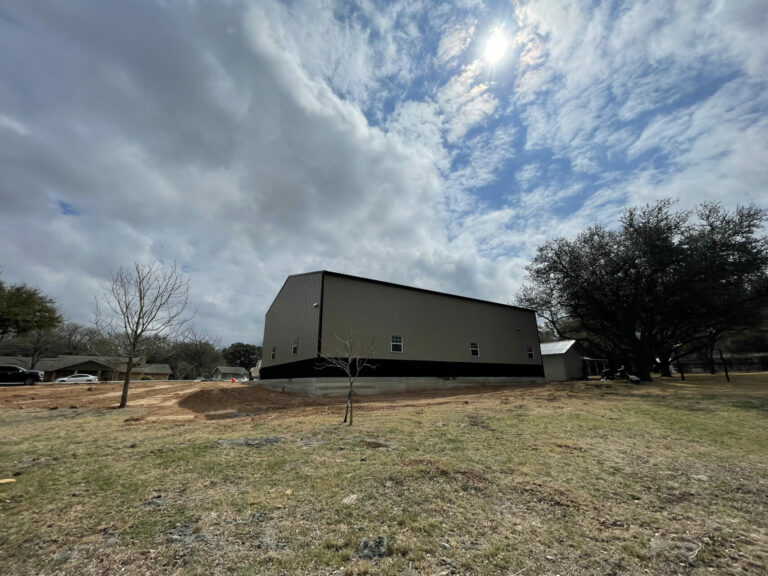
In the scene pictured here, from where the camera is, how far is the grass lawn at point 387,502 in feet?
9.39

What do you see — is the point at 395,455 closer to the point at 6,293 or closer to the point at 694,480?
the point at 694,480

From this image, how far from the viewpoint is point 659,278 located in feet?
70.8

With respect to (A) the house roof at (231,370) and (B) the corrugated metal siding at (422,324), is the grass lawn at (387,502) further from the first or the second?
(A) the house roof at (231,370)

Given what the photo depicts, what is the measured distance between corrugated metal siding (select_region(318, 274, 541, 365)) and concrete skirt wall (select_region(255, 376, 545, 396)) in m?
1.36

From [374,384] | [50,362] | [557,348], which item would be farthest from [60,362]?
[557,348]

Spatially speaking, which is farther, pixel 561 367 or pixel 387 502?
pixel 561 367

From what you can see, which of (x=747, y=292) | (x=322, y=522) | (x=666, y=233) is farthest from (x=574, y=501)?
(x=747, y=292)

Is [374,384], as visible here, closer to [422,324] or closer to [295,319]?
[422,324]

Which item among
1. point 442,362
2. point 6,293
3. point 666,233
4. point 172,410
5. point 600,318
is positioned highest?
point 666,233

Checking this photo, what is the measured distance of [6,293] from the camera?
2777 centimetres

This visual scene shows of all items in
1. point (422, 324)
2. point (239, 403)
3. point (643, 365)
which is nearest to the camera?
point (239, 403)

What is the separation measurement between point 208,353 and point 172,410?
56.2 meters

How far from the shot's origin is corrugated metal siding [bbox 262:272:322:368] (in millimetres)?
18844

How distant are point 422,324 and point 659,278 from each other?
1573 cm
